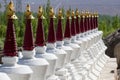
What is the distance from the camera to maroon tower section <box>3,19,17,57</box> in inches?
153

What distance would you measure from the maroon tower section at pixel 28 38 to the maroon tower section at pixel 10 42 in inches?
16.4

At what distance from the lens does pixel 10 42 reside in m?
3.92

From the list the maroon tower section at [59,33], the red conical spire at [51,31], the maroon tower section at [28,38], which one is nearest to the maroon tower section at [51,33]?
the red conical spire at [51,31]

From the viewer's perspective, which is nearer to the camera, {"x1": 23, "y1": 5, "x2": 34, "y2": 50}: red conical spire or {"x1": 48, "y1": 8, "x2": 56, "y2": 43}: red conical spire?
{"x1": 23, "y1": 5, "x2": 34, "y2": 50}: red conical spire

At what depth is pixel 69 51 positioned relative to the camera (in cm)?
604

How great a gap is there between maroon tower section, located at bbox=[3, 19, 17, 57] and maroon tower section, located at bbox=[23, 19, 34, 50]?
417mm

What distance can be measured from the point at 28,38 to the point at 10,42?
0.48m

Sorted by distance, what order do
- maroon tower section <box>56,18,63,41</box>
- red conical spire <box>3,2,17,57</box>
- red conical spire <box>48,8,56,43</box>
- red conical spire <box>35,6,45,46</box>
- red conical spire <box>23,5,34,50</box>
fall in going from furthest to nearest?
maroon tower section <box>56,18,63,41</box> → red conical spire <box>48,8,56,43</box> → red conical spire <box>35,6,45,46</box> → red conical spire <box>23,5,34,50</box> → red conical spire <box>3,2,17,57</box>

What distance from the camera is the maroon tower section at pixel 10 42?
153 inches

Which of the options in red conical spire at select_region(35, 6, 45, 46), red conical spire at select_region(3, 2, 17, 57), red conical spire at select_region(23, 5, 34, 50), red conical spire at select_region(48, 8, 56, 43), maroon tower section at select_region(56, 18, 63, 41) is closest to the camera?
red conical spire at select_region(3, 2, 17, 57)

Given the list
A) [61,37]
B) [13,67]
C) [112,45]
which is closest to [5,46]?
[13,67]

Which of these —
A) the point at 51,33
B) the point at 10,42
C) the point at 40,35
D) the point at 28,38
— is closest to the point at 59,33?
the point at 51,33

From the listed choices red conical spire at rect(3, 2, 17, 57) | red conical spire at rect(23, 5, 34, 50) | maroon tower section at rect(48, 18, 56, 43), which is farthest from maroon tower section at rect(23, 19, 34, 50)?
maroon tower section at rect(48, 18, 56, 43)

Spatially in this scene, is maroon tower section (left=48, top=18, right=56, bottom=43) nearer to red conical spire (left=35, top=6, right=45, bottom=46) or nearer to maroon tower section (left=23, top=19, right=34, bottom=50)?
red conical spire (left=35, top=6, right=45, bottom=46)
